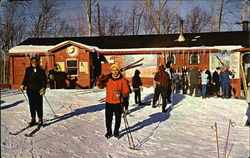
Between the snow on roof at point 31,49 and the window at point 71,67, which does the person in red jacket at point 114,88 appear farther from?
the snow on roof at point 31,49

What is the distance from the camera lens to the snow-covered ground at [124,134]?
11.9 feet

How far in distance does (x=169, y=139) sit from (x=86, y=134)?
1.87 meters

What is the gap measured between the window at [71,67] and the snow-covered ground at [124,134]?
576 cm

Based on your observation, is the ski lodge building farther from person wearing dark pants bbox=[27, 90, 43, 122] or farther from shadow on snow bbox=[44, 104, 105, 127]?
person wearing dark pants bbox=[27, 90, 43, 122]

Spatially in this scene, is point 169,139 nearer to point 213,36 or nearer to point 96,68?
point 96,68

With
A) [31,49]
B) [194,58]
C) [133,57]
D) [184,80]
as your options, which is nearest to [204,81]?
[184,80]

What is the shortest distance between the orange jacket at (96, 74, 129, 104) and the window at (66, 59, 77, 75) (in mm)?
9336

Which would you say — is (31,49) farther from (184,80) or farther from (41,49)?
(184,80)

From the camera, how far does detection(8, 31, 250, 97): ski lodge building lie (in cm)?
A: 1288

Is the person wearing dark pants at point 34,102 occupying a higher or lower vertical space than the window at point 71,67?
lower

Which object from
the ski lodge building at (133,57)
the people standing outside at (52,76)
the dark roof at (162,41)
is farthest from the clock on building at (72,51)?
the dark roof at (162,41)

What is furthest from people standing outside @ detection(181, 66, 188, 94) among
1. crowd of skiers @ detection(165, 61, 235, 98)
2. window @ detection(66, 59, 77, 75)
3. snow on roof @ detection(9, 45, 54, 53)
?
snow on roof @ detection(9, 45, 54, 53)

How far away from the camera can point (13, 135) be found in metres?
3.93

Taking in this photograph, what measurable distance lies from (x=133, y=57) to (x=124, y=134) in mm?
9403
